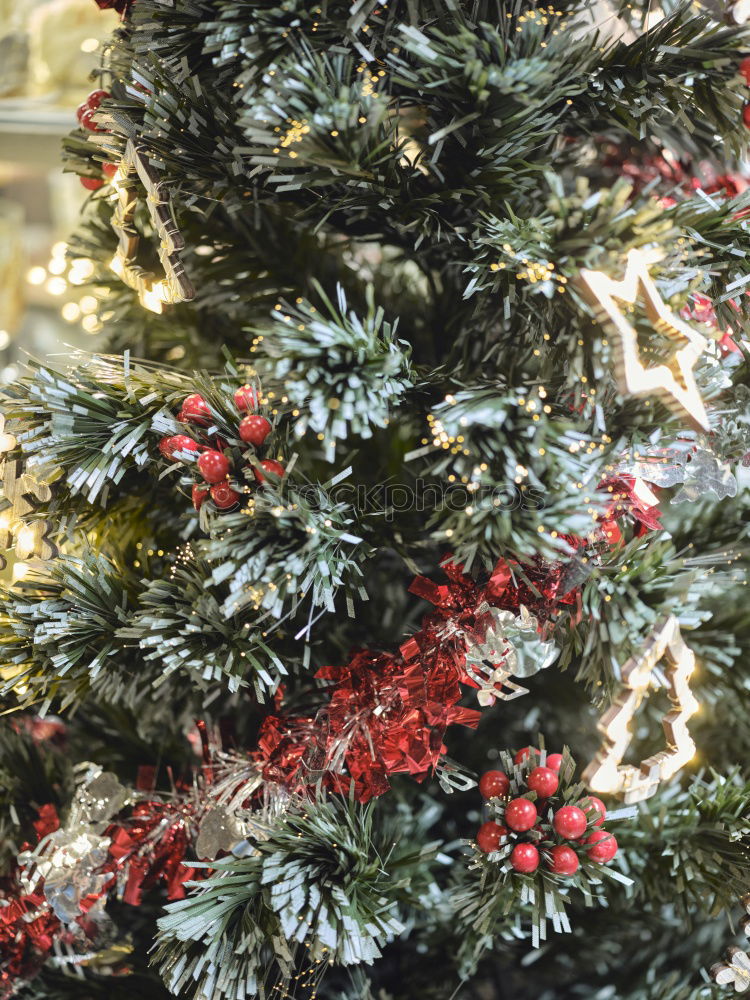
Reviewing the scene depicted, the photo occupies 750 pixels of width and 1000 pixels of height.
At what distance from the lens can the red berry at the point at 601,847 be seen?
0.42m

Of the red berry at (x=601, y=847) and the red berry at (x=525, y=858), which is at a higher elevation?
the red berry at (x=525, y=858)

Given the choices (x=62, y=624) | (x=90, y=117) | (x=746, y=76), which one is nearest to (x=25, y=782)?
(x=62, y=624)

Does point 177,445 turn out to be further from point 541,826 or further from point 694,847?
point 694,847

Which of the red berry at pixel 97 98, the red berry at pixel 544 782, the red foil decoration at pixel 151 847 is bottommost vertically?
the red foil decoration at pixel 151 847

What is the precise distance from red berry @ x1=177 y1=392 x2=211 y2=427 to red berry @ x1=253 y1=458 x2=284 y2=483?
0.04 meters

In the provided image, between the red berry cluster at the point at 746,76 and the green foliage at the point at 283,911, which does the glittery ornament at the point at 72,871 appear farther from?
the red berry cluster at the point at 746,76

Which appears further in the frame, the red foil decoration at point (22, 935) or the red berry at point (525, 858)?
the red foil decoration at point (22, 935)

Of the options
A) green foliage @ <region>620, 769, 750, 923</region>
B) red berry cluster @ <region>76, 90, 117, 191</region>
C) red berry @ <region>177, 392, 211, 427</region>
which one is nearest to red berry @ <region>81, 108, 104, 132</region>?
red berry cluster @ <region>76, 90, 117, 191</region>

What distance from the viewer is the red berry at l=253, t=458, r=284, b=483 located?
0.39 meters

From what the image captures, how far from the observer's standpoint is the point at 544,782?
424 millimetres

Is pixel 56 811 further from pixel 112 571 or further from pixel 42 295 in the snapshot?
pixel 42 295

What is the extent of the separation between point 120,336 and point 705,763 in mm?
532

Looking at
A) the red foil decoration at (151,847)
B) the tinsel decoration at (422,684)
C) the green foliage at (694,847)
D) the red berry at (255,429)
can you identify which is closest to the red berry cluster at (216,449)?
the red berry at (255,429)

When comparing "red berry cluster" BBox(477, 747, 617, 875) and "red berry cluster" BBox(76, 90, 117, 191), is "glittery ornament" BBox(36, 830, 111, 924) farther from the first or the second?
"red berry cluster" BBox(76, 90, 117, 191)
